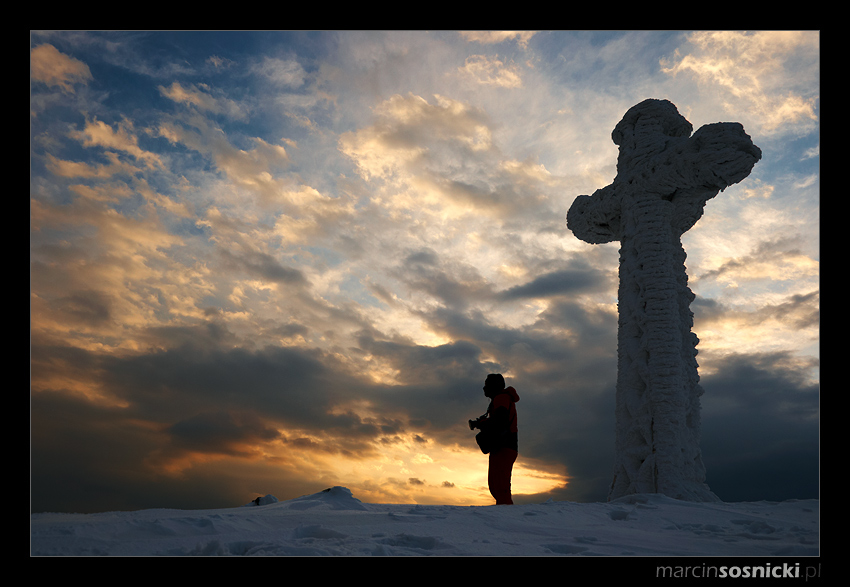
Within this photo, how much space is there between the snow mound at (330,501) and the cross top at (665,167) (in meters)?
9.36

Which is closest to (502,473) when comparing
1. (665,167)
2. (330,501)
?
(330,501)

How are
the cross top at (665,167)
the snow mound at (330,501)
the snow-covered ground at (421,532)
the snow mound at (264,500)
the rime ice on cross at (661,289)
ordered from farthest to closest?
1. the cross top at (665,167)
2. the rime ice on cross at (661,289)
3. the snow mound at (264,500)
4. the snow mound at (330,501)
5. the snow-covered ground at (421,532)

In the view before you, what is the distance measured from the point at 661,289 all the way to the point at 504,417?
220 inches

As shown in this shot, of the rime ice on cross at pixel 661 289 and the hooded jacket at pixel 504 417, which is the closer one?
the hooded jacket at pixel 504 417

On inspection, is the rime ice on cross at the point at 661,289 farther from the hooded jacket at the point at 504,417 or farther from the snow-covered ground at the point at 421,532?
the hooded jacket at the point at 504,417

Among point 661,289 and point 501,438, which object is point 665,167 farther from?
point 501,438

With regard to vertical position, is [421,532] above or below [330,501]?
above

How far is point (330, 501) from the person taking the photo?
7.24 metres

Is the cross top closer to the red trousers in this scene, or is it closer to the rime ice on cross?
the rime ice on cross

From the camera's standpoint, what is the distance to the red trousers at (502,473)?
26.7 feet

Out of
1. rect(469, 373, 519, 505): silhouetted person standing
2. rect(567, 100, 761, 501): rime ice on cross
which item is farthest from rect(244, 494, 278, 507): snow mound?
rect(567, 100, 761, 501): rime ice on cross

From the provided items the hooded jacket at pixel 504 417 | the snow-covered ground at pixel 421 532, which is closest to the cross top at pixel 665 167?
the hooded jacket at pixel 504 417
